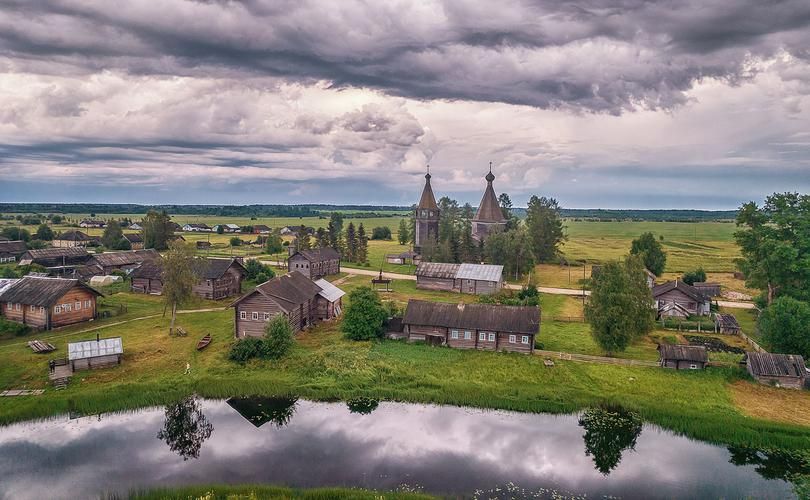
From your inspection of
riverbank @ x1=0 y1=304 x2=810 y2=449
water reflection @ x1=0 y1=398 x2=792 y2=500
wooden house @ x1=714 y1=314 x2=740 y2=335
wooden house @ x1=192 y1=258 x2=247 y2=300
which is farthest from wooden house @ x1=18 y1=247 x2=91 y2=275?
wooden house @ x1=714 y1=314 x2=740 y2=335

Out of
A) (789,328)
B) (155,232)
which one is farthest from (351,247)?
(789,328)

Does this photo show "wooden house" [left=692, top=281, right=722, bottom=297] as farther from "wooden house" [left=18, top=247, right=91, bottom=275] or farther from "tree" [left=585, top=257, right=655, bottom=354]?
"wooden house" [left=18, top=247, right=91, bottom=275]

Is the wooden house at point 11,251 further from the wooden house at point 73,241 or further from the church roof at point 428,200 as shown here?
the church roof at point 428,200

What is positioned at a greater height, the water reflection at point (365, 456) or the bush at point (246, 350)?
the bush at point (246, 350)

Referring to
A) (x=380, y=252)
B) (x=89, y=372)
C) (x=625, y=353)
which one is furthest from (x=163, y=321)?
(x=380, y=252)

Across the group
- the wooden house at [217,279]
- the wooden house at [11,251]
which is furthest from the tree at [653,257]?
the wooden house at [11,251]

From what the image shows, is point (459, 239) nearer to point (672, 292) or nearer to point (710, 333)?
point (672, 292)
